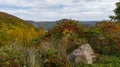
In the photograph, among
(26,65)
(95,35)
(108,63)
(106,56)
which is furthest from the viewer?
(95,35)

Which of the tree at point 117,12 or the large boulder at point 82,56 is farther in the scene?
the tree at point 117,12

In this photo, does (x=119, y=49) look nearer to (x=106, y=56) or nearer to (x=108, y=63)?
(x=106, y=56)

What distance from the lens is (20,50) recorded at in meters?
13.1

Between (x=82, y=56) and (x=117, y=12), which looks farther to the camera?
(x=117, y=12)

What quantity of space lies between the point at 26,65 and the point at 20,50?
2.80 feet

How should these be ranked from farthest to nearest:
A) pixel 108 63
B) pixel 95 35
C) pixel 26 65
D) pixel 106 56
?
pixel 95 35 → pixel 106 56 → pixel 108 63 → pixel 26 65

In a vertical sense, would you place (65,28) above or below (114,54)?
above

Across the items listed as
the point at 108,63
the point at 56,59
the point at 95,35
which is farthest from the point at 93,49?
the point at 56,59

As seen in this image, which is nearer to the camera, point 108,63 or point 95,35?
point 108,63

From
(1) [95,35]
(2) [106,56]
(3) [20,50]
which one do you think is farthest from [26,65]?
(1) [95,35]

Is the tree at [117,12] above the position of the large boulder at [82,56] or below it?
above

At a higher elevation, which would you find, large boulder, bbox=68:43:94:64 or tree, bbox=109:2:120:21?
tree, bbox=109:2:120:21

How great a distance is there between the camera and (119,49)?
622 inches

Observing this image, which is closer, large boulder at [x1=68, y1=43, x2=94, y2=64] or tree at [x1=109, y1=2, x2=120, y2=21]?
large boulder at [x1=68, y1=43, x2=94, y2=64]
